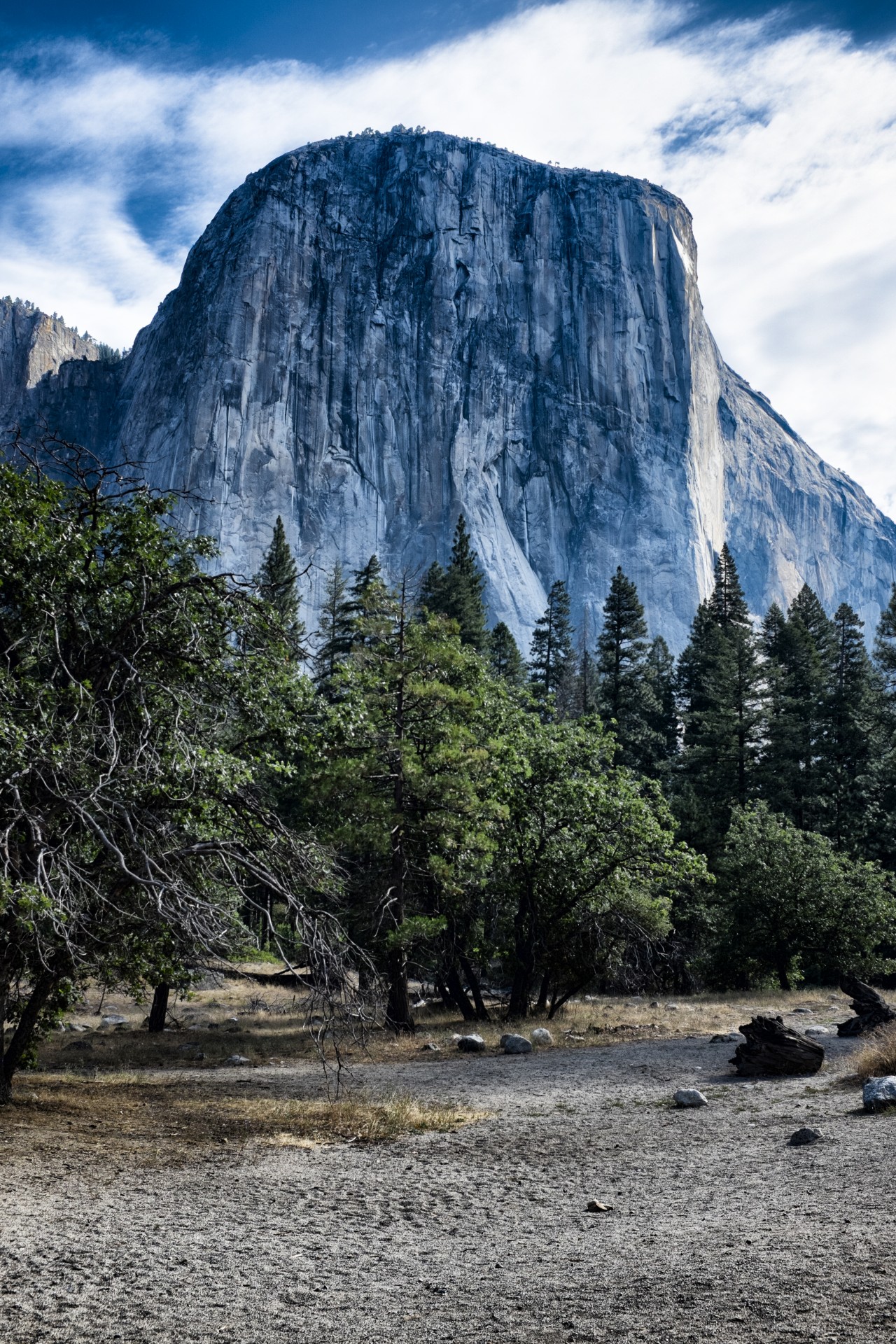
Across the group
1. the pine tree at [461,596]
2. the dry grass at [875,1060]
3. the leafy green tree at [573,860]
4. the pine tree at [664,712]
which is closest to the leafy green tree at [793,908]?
the leafy green tree at [573,860]

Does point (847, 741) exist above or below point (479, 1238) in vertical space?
above

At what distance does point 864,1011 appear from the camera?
17547mm

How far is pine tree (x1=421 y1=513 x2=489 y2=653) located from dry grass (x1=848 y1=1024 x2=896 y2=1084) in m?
36.9

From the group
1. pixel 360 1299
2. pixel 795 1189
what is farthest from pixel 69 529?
pixel 795 1189

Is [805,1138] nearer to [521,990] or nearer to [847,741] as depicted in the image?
[521,990]

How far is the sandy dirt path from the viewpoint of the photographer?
189 inches

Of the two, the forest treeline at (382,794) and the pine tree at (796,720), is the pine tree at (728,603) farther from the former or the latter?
the forest treeline at (382,794)

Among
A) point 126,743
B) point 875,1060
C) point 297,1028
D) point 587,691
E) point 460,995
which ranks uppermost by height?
point 587,691

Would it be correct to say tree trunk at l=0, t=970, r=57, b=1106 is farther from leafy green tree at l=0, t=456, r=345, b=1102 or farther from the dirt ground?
the dirt ground

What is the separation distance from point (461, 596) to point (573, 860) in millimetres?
32424

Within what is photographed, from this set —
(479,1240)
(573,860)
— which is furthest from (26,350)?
(479,1240)

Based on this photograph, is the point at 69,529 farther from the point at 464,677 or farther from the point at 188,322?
the point at 188,322

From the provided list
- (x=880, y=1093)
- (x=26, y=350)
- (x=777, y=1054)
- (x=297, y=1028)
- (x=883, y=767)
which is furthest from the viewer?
(x=26, y=350)

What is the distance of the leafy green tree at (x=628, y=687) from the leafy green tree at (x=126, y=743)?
37.2m
